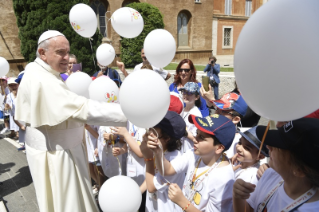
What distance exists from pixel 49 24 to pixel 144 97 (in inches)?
455

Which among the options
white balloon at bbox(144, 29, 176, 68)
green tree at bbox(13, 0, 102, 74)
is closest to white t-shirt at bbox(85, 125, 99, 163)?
white balloon at bbox(144, 29, 176, 68)

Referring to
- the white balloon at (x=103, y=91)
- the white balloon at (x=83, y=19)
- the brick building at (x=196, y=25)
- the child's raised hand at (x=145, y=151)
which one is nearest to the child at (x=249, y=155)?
the child's raised hand at (x=145, y=151)

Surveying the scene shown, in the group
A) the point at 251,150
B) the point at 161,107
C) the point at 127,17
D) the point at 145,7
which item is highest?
the point at 145,7

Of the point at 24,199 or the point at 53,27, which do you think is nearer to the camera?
the point at 24,199

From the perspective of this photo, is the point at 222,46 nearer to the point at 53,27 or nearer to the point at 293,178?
the point at 53,27

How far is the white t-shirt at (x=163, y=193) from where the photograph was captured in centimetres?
191

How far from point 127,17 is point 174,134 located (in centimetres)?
256

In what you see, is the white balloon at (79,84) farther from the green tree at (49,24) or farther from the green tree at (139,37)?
the green tree at (139,37)

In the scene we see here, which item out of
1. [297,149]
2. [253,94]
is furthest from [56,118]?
[297,149]

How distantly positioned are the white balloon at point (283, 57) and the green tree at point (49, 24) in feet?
37.3

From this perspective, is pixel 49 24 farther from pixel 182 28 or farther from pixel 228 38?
pixel 228 38

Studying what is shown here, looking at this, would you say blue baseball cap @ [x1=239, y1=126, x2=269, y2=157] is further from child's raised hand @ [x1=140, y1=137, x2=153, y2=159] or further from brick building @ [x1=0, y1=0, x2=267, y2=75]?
brick building @ [x1=0, y1=0, x2=267, y2=75]

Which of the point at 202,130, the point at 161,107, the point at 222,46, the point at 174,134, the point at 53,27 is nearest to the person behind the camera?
the point at 161,107

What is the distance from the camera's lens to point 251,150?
6.12 ft
